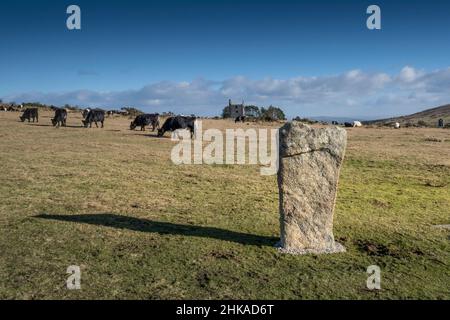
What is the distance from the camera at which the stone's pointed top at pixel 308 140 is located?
8867mm

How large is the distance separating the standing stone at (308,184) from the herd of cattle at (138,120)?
23.7 m

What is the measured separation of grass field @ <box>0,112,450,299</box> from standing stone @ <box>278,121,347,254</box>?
449 millimetres

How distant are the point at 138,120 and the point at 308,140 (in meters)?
30.2

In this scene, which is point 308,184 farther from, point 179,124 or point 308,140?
point 179,124

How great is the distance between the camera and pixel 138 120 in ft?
123

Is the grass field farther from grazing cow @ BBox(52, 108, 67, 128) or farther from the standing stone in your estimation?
grazing cow @ BBox(52, 108, 67, 128)

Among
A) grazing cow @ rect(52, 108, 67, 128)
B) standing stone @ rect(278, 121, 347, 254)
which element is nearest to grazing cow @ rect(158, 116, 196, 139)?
grazing cow @ rect(52, 108, 67, 128)

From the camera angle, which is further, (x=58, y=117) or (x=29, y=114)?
(x=29, y=114)

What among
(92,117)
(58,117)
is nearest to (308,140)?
(92,117)

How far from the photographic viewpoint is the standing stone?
891 centimetres

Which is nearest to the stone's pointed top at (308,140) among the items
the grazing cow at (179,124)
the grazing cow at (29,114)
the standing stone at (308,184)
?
the standing stone at (308,184)
